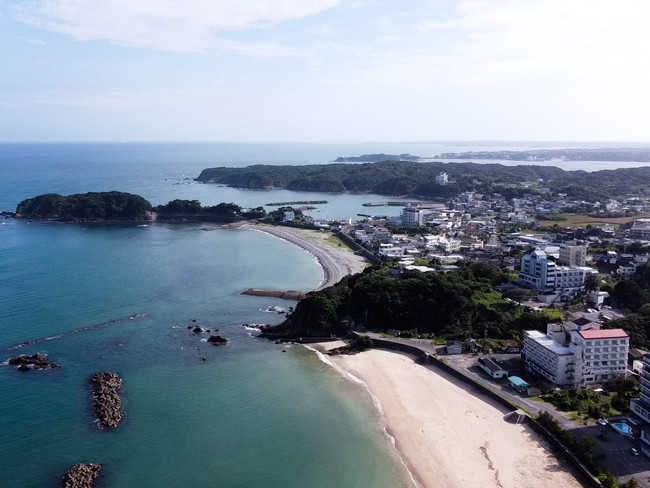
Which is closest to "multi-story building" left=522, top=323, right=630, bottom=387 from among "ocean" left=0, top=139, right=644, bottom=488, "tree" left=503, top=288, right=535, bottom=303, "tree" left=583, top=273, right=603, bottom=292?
"ocean" left=0, top=139, right=644, bottom=488

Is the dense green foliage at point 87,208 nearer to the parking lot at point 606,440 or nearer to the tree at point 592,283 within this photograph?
the tree at point 592,283

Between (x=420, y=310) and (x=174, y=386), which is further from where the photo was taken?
(x=420, y=310)

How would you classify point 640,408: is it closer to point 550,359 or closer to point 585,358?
point 585,358

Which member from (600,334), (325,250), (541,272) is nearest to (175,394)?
(600,334)

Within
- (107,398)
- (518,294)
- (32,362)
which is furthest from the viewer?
Answer: (518,294)

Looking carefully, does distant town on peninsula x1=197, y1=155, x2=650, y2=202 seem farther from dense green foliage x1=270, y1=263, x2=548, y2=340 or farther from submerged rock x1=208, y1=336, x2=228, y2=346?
submerged rock x1=208, y1=336, x2=228, y2=346
